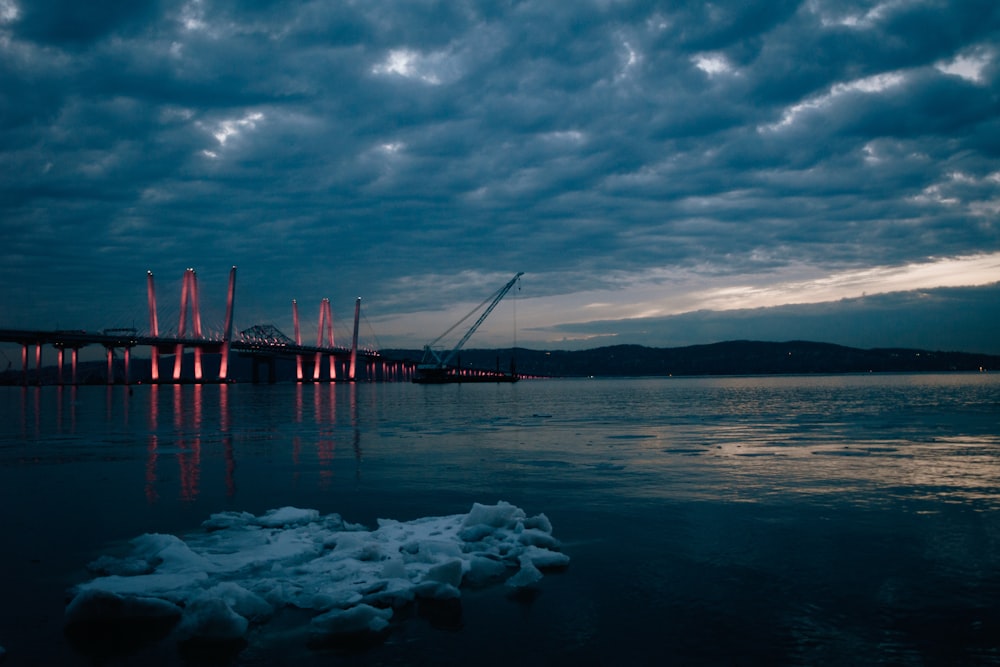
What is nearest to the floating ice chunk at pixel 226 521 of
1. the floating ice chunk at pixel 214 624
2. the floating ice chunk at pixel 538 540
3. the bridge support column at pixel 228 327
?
the floating ice chunk at pixel 214 624

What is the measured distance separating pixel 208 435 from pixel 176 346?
119m

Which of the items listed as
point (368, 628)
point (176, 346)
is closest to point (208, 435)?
point (368, 628)

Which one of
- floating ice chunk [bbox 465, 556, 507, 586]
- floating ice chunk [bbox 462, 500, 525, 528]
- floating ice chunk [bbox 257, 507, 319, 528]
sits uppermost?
floating ice chunk [bbox 462, 500, 525, 528]

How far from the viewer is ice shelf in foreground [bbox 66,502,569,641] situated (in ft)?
27.3

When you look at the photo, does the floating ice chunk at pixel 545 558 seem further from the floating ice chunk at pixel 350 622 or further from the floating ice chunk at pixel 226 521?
the floating ice chunk at pixel 226 521

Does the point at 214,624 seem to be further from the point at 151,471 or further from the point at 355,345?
the point at 355,345

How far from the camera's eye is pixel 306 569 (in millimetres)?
10312

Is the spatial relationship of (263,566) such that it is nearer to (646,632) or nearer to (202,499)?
(646,632)

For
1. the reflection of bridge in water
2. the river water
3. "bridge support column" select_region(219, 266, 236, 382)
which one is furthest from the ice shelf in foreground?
"bridge support column" select_region(219, 266, 236, 382)

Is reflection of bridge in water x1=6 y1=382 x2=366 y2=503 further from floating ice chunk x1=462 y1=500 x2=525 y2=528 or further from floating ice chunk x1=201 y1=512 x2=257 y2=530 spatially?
floating ice chunk x1=462 y1=500 x2=525 y2=528

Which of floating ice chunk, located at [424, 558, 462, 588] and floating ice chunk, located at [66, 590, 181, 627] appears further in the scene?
floating ice chunk, located at [424, 558, 462, 588]

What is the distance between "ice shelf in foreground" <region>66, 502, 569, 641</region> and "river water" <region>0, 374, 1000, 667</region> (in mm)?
453

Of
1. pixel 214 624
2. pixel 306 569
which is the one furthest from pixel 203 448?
pixel 214 624

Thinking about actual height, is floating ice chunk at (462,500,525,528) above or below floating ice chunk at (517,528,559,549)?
above
